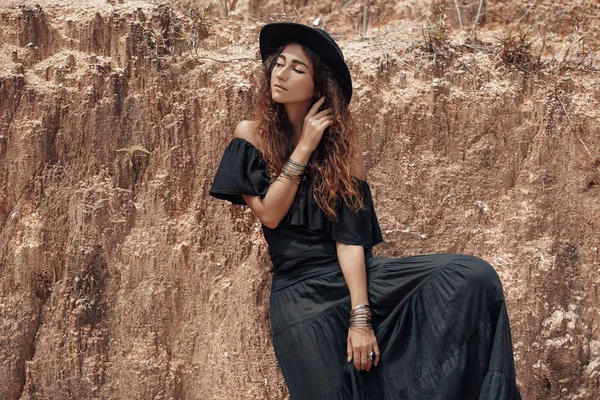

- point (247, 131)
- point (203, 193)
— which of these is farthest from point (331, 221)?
point (203, 193)

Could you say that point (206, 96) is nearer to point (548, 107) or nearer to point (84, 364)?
point (84, 364)

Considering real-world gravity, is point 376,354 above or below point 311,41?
below

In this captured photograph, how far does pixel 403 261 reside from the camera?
3.41 meters

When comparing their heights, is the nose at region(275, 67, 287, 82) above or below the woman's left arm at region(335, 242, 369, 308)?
above

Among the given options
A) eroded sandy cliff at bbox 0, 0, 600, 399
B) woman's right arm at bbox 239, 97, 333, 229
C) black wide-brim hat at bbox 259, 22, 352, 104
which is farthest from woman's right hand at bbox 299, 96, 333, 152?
eroded sandy cliff at bbox 0, 0, 600, 399

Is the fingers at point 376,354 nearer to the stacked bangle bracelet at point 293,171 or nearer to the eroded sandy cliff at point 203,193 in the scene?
the stacked bangle bracelet at point 293,171

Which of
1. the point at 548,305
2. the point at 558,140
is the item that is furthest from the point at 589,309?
the point at 558,140

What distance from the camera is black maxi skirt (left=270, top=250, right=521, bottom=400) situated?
3.17 meters

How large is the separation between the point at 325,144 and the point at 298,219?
0.35 m

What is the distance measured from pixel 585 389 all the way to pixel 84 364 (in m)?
2.58

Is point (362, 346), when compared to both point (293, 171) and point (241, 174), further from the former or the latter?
point (241, 174)

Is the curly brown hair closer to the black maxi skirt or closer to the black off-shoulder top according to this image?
the black off-shoulder top

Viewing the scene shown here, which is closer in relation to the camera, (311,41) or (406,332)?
(406,332)

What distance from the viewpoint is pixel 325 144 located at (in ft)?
11.6
